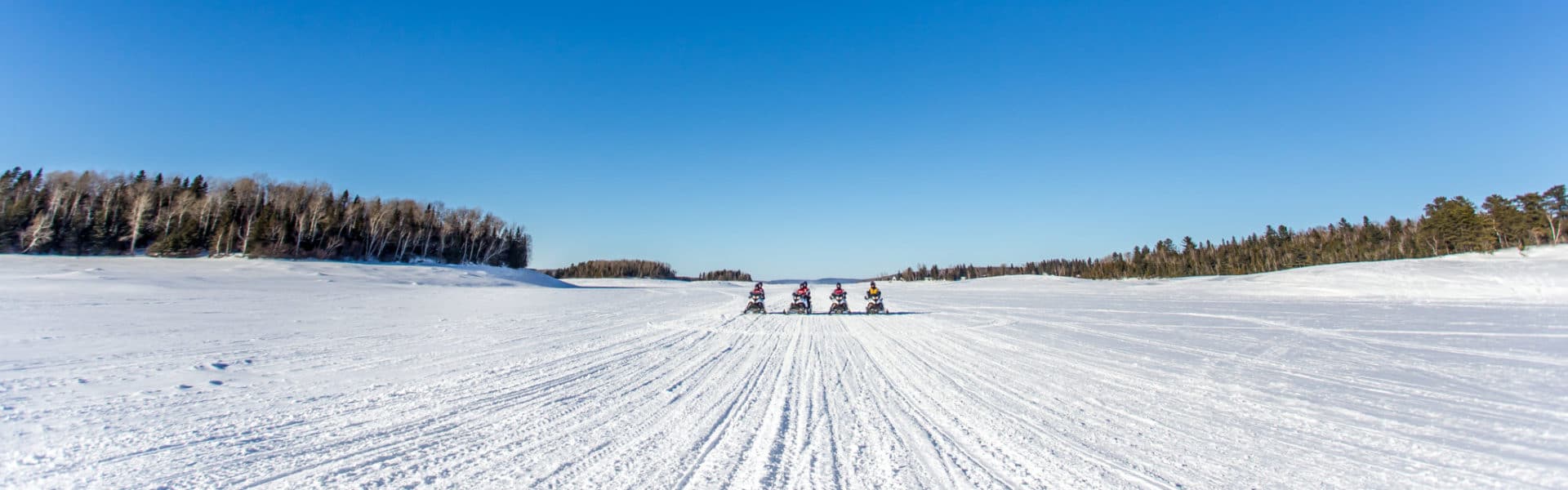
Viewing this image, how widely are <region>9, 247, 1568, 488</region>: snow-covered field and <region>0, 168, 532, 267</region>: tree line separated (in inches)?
1759

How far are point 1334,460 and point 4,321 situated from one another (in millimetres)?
17266

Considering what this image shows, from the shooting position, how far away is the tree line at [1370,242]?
137ft

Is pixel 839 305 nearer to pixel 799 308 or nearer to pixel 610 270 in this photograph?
pixel 799 308

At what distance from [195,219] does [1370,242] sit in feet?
379

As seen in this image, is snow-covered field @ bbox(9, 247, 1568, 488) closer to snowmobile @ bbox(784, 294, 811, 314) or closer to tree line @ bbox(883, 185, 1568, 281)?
snowmobile @ bbox(784, 294, 811, 314)

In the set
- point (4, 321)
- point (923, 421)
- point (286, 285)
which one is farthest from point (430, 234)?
Result: point (923, 421)

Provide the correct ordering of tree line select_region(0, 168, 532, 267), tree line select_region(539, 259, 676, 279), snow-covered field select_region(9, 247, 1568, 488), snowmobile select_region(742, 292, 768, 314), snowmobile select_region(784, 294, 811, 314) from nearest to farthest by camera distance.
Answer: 1. snow-covered field select_region(9, 247, 1568, 488)
2. snowmobile select_region(742, 292, 768, 314)
3. snowmobile select_region(784, 294, 811, 314)
4. tree line select_region(0, 168, 532, 267)
5. tree line select_region(539, 259, 676, 279)

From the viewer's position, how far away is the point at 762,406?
4840mm

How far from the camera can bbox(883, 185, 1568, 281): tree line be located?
137 ft

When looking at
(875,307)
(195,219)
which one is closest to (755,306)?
(875,307)

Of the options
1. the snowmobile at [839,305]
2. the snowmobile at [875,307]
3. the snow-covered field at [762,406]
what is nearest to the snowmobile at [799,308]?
the snowmobile at [839,305]

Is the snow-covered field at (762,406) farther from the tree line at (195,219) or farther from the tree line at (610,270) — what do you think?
the tree line at (610,270)

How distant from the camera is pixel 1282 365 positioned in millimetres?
6848

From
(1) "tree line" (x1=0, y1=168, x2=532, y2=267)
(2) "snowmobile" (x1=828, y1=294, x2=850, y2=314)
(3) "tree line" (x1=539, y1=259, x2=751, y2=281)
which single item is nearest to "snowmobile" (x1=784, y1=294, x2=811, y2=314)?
(2) "snowmobile" (x1=828, y1=294, x2=850, y2=314)
